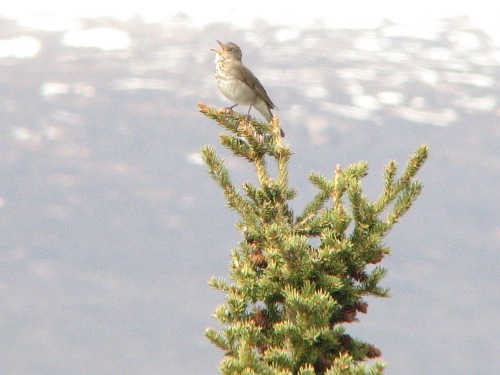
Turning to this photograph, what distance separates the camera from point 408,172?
9.48m

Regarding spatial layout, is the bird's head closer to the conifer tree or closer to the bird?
the bird

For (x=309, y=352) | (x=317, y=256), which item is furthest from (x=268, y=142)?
(x=309, y=352)

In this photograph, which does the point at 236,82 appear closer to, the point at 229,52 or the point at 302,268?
the point at 229,52

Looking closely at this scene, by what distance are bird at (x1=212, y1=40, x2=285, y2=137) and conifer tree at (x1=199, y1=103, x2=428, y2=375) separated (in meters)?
9.81

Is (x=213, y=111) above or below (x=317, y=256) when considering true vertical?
above

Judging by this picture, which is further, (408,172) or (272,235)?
(408,172)

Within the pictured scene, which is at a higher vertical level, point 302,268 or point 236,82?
point 236,82

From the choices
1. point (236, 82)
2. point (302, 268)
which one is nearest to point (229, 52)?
point (236, 82)

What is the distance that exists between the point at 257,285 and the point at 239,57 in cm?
1182

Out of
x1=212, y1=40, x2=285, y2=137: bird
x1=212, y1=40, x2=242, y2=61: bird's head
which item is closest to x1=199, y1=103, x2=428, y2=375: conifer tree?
x1=212, y1=40, x2=285, y2=137: bird

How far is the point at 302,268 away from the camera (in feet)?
29.1

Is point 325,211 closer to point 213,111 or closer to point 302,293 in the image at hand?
point 302,293

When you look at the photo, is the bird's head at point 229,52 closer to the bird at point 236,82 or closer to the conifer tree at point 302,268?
the bird at point 236,82

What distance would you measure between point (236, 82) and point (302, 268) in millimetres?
11036
